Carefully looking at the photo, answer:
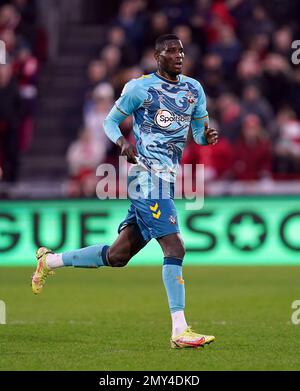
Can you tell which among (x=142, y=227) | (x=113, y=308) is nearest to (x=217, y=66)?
(x=113, y=308)

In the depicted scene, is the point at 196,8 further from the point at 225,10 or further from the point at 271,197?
the point at 271,197

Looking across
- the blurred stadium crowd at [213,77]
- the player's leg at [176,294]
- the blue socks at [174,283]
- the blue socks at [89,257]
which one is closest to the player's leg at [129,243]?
the blue socks at [89,257]

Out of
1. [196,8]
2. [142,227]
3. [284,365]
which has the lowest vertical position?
[284,365]

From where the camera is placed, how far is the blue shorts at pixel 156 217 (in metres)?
8.98

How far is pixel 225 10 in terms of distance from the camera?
19.7 m

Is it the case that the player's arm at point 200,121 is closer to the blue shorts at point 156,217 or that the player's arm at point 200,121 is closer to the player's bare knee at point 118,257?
the blue shorts at point 156,217

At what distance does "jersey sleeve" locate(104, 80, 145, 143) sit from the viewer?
30.2 ft

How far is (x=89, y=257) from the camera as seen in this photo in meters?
9.58

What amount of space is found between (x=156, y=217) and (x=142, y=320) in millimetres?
2015

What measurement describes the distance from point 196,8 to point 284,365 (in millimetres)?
12642

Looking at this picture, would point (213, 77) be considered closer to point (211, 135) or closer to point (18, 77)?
point (18, 77)

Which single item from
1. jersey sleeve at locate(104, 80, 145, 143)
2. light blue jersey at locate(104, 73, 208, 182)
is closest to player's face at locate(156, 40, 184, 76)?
light blue jersey at locate(104, 73, 208, 182)

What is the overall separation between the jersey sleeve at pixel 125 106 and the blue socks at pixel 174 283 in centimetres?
111

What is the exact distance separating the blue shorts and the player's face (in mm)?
1004
